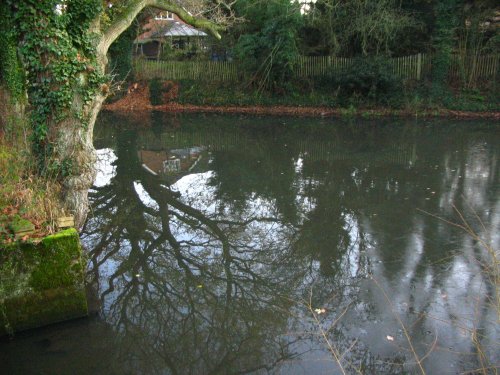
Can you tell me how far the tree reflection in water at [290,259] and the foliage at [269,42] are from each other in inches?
391

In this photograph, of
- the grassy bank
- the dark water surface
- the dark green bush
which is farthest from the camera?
the dark green bush

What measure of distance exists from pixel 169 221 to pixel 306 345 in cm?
480

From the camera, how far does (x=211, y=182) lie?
12117mm

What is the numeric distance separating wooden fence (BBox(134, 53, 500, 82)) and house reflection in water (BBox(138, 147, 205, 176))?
11.4 metres

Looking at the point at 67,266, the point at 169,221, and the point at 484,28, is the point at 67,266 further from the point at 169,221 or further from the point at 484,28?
the point at 484,28

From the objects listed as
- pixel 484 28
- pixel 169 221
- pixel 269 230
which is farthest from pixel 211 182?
pixel 484 28

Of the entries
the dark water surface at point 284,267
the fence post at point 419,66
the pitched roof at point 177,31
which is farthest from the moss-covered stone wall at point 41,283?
the pitched roof at point 177,31

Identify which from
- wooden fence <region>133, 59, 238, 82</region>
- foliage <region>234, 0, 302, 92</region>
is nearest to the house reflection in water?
foliage <region>234, 0, 302, 92</region>

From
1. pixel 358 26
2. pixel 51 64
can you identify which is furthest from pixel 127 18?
pixel 358 26

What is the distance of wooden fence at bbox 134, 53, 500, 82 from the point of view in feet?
75.7

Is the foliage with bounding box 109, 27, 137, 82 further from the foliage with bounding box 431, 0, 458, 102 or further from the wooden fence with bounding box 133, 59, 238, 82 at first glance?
the foliage with bounding box 431, 0, 458, 102

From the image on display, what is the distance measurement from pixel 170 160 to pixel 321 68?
1326 centimetres

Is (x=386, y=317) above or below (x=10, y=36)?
below

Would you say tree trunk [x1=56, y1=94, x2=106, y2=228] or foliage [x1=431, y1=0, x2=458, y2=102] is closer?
tree trunk [x1=56, y1=94, x2=106, y2=228]
